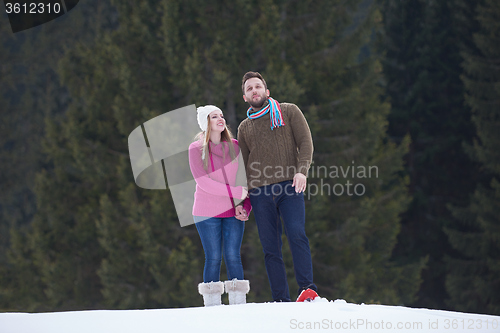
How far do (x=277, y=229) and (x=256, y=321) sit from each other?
3.39 feet

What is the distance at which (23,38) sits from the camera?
67.1ft

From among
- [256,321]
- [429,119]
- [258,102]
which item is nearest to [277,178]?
[258,102]

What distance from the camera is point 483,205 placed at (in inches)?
596

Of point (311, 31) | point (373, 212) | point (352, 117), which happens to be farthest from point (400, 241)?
point (311, 31)

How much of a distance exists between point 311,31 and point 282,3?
2.97 feet

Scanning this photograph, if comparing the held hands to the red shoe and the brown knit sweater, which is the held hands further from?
the red shoe

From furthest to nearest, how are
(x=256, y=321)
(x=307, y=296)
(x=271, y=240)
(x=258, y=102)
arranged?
(x=258, y=102)
(x=271, y=240)
(x=307, y=296)
(x=256, y=321)

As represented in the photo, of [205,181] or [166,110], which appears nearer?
[205,181]

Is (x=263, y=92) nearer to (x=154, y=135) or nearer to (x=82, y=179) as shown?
(x=154, y=135)

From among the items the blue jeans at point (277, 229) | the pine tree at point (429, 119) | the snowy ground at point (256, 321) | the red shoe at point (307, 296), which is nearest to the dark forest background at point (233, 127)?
the pine tree at point (429, 119)

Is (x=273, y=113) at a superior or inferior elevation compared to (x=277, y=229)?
superior

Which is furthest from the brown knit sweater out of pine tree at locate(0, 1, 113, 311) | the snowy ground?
pine tree at locate(0, 1, 113, 311)

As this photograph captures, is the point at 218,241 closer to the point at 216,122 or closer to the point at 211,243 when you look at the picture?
the point at 211,243

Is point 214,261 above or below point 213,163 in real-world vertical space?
below
